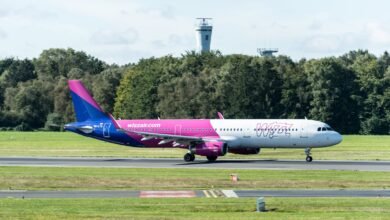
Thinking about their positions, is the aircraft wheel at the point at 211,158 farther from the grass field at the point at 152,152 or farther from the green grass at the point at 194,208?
the green grass at the point at 194,208

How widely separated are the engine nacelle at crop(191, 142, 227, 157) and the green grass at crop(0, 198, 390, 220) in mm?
29898

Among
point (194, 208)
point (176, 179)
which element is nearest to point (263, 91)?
point (176, 179)

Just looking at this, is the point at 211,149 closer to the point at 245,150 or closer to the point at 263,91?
the point at 245,150

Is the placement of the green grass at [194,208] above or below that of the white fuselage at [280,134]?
below

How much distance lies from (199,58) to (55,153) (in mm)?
77572

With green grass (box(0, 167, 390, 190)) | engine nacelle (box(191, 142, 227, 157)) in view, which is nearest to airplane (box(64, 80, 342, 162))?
engine nacelle (box(191, 142, 227, 157))

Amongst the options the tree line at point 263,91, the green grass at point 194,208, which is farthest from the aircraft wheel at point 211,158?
the tree line at point 263,91

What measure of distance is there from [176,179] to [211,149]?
18.0 m

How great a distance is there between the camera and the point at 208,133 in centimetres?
7331

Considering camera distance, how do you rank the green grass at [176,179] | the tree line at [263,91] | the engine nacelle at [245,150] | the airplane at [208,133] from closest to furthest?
1. the green grass at [176,179]
2. the airplane at [208,133]
3. the engine nacelle at [245,150]
4. the tree line at [263,91]

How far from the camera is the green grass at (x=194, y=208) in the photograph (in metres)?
33.2

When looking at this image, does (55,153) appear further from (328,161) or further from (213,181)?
(213,181)

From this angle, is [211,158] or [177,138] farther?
[177,138]

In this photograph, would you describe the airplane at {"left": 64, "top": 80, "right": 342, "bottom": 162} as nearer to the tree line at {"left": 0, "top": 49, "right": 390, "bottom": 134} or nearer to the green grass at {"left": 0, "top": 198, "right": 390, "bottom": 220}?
the green grass at {"left": 0, "top": 198, "right": 390, "bottom": 220}
